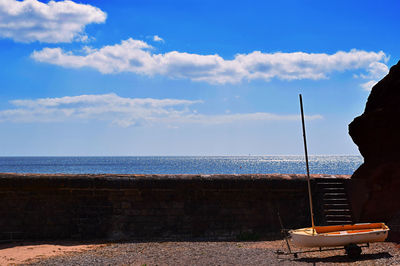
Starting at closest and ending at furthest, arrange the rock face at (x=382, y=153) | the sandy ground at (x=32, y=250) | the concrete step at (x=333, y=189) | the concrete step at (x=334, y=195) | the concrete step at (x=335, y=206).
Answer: the sandy ground at (x=32, y=250) → the rock face at (x=382, y=153) → the concrete step at (x=335, y=206) → the concrete step at (x=334, y=195) → the concrete step at (x=333, y=189)

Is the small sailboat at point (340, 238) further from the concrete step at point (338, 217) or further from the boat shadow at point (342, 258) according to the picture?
the concrete step at point (338, 217)

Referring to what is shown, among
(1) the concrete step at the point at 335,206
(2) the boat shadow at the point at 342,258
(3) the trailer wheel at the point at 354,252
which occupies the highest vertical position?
(1) the concrete step at the point at 335,206

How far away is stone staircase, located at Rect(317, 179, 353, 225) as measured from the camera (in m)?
13.0

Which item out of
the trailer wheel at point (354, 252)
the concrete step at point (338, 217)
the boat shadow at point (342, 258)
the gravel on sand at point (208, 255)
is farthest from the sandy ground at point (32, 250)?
the concrete step at point (338, 217)

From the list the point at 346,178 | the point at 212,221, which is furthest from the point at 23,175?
the point at 346,178

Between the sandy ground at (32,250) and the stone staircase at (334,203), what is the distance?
6.73 m

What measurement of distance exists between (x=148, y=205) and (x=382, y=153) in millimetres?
7136

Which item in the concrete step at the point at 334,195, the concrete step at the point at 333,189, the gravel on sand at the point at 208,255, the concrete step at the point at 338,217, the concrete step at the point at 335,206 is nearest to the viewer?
the gravel on sand at the point at 208,255

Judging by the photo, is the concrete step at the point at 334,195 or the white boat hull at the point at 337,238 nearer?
the white boat hull at the point at 337,238

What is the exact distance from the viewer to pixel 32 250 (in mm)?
11695

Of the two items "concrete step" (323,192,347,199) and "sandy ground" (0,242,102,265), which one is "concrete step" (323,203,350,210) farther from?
"sandy ground" (0,242,102,265)

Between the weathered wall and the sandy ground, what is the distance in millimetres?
788

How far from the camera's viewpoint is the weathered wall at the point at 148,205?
13.0 m

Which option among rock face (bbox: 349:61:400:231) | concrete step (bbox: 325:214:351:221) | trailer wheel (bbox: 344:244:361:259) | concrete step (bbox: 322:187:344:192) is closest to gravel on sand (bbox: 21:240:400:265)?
trailer wheel (bbox: 344:244:361:259)
